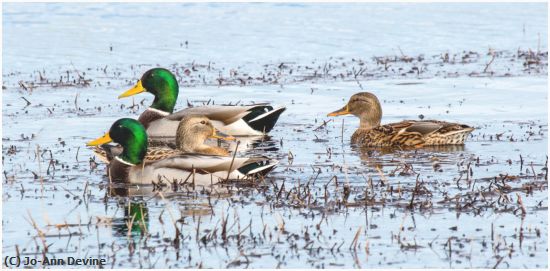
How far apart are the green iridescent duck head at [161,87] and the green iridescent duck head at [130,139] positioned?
3.73 m

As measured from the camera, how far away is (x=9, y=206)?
9.98m

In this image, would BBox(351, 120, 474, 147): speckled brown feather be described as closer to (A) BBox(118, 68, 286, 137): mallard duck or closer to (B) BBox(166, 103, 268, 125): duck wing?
(A) BBox(118, 68, 286, 137): mallard duck

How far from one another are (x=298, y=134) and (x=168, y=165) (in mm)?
3540

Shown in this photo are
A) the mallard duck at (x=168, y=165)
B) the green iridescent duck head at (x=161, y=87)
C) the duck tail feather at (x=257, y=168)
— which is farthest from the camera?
the green iridescent duck head at (x=161, y=87)

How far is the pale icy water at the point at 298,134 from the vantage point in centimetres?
852

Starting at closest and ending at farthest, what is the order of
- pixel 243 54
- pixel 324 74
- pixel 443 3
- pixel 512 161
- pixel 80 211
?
pixel 80 211 → pixel 512 161 → pixel 324 74 → pixel 243 54 → pixel 443 3

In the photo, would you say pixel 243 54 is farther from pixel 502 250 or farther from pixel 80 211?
pixel 502 250

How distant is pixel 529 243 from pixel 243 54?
42.4ft

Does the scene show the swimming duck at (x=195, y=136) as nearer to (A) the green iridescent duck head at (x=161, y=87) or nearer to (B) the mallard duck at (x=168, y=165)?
(B) the mallard duck at (x=168, y=165)

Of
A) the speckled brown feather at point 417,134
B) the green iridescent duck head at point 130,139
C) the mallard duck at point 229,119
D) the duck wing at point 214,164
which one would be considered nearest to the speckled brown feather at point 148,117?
the mallard duck at point 229,119

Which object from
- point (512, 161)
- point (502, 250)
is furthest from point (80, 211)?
point (512, 161)

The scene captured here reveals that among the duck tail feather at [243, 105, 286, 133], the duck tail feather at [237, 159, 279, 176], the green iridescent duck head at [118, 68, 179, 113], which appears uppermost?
the green iridescent duck head at [118, 68, 179, 113]

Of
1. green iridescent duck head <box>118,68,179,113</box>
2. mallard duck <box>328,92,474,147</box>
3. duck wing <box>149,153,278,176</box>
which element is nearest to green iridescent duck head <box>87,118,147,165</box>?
duck wing <box>149,153,278,176</box>

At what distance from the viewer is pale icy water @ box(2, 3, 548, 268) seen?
336 inches
